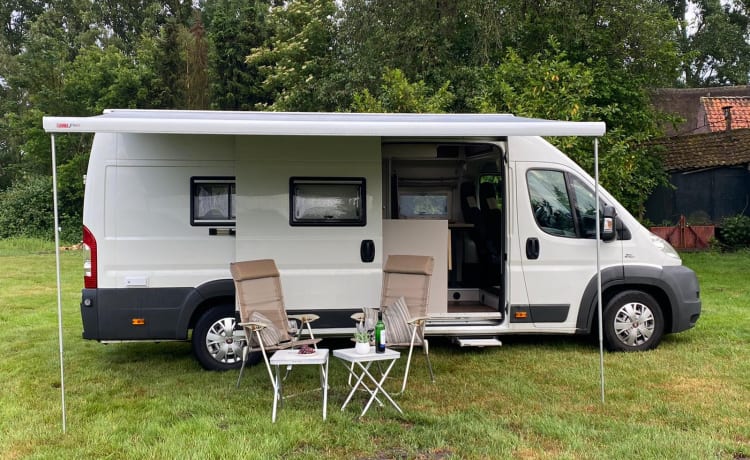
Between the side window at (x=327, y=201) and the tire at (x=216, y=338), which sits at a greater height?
the side window at (x=327, y=201)

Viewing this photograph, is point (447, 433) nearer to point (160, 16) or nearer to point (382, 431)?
point (382, 431)

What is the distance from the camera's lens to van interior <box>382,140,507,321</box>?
7133 mm

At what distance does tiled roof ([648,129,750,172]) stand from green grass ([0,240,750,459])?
11935mm

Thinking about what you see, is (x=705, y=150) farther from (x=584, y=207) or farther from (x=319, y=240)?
(x=319, y=240)

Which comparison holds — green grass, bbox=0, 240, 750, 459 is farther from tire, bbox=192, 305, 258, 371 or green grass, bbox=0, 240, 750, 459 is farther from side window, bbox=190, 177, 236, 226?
side window, bbox=190, 177, 236, 226

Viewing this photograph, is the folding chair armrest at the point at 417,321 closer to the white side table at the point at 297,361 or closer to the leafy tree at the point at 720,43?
the white side table at the point at 297,361

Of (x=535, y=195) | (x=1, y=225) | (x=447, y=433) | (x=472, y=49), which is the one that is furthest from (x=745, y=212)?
(x=1, y=225)

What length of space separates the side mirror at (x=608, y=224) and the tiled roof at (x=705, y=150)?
43.5 ft

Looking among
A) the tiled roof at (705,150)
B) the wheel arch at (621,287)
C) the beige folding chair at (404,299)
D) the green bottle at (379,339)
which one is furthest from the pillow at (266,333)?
the tiled roof at (705,150)

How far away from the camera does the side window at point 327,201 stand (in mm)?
5918

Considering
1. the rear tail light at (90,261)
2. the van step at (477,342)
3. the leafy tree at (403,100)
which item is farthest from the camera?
the leafy tree at (403,100)

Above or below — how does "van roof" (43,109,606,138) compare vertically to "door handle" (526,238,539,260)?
above

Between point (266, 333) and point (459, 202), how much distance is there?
137 inches

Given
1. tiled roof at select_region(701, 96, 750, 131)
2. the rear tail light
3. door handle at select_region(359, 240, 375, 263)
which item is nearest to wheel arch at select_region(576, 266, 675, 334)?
door handle at select_region(359, 240, 375, 263)
